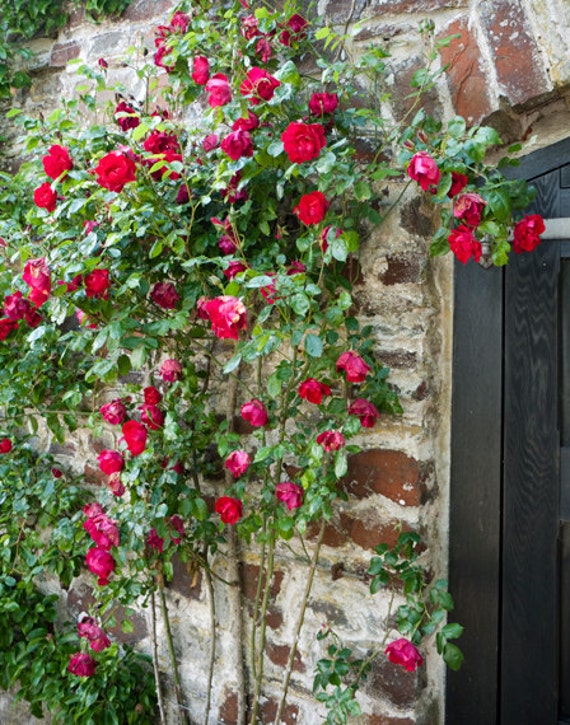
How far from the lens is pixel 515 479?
170 centimetres

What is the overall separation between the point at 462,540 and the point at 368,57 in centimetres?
120

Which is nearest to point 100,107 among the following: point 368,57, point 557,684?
point 368,57

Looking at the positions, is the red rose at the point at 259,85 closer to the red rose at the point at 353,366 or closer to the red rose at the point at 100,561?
the red rose at the point at 353,366

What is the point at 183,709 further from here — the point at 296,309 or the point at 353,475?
the point at 296,309

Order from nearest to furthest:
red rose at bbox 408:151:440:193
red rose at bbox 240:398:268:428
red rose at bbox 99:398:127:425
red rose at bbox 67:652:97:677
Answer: red rose at bbox 408:151:440:193 < red rose at bbox 240:398:268:428 < red rose at bbox 99:398:127:425 < red rose at bbox 67:652:97:677

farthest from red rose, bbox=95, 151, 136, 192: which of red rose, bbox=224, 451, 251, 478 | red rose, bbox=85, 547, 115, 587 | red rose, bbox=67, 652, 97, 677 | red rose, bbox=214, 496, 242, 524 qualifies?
red rose, bbox=67, 652, 97, 677

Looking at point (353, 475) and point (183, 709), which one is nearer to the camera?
point (353, 475)

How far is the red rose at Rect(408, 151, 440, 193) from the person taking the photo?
1.43m

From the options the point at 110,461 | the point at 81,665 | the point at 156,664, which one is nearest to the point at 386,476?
the point at 110,461

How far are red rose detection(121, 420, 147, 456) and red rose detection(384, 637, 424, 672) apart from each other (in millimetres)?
784

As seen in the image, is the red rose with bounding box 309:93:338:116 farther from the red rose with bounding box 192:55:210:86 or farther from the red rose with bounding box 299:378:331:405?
the red rose with bounding box 299:378:331:405

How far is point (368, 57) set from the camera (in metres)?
1.59

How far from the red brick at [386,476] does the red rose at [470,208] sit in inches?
23.4

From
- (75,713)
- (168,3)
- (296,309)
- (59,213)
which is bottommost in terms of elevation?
(75,713)
